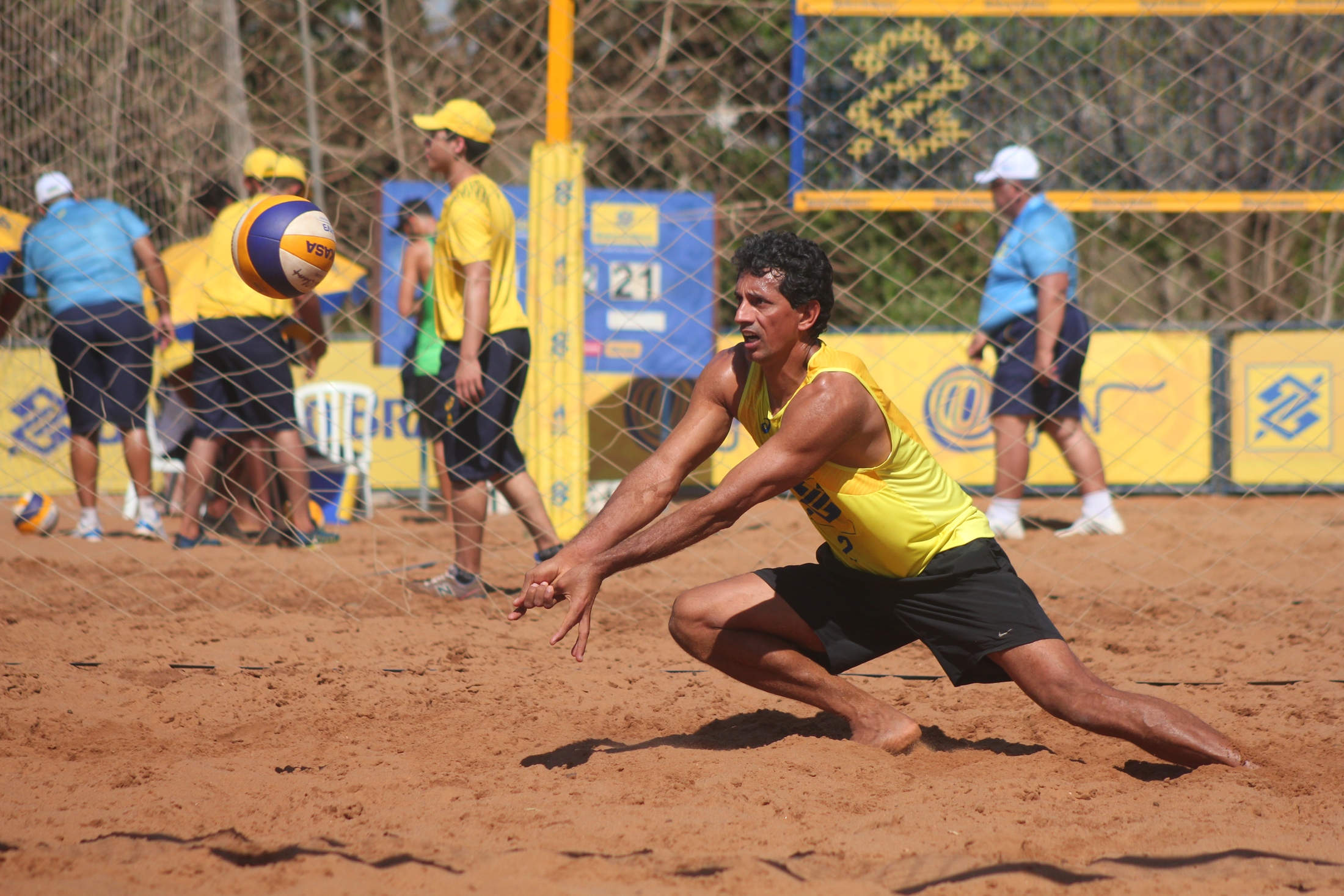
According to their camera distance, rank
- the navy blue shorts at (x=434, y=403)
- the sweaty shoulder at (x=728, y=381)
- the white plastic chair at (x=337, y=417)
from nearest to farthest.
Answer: the sweaty shoulder at (x=728, y=381), the navy blue shorts at (x=434, y=403), the white plastic chair at (x=337, y=417)

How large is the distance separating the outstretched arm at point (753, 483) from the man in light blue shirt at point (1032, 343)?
3.41m

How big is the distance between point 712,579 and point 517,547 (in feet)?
3.73

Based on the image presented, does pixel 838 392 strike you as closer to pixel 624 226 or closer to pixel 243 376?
pixel 243 376

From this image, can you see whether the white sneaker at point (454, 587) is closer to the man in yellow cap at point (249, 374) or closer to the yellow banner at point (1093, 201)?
the man in yellow cap at point (249, 374)

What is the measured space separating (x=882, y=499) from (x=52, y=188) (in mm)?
4804

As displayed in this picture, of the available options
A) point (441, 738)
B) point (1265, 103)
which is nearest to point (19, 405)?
point (441, 738)

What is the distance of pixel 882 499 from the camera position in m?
2.78

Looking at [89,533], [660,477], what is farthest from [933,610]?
[89,533]

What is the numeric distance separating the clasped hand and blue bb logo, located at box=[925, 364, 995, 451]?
571cm

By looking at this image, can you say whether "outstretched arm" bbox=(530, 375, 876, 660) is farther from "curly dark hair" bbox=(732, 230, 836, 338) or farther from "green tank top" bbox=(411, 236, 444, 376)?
"green tank top" bbox=(411, 236, 444, 376)

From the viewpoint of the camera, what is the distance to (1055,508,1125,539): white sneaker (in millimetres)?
6004

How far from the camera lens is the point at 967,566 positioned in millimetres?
2818

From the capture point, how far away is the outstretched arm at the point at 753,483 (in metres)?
2.56

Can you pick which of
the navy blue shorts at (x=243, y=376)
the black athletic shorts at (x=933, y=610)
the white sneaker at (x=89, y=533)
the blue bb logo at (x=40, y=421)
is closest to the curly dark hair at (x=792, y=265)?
the black athletic shorts at (x=933, y=610)
